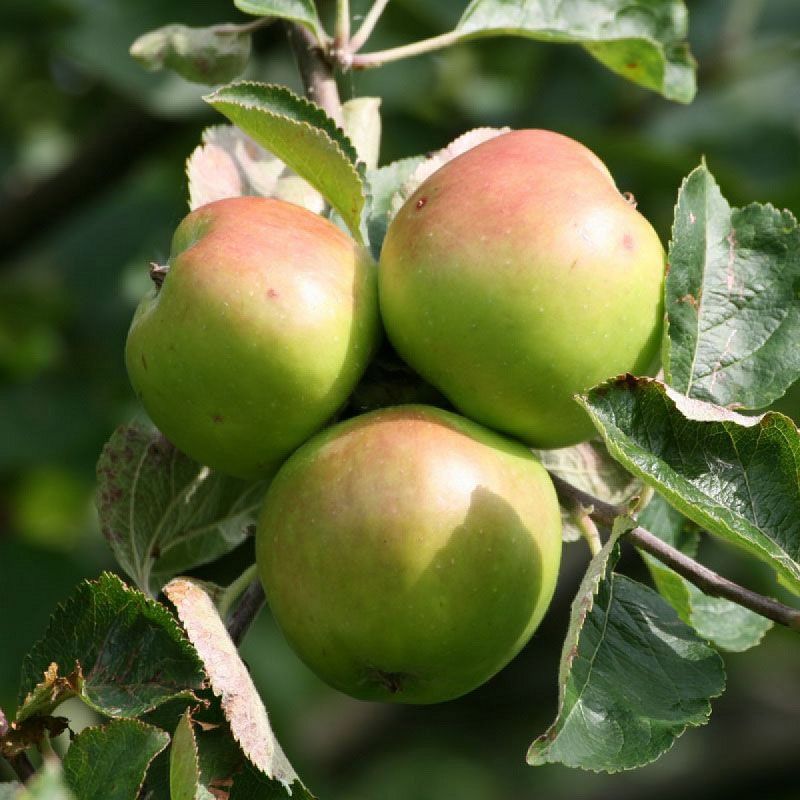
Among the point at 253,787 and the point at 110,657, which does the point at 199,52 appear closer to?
the point at 110,657

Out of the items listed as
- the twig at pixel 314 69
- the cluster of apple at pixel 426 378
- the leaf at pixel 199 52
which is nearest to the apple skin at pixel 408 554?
the cluster of apple at pixel 426 378

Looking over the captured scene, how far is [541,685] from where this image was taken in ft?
11.8

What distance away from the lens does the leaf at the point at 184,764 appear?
96 centimetres

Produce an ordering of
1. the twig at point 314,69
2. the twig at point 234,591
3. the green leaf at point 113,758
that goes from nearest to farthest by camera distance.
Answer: the green leaf at point 113,758 < the twig at point 234,591 < the twig at point 314,69

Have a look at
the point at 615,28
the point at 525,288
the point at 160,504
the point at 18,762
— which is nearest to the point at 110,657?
the point at 18,762

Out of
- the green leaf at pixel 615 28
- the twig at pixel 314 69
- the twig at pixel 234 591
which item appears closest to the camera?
the twig at pixel 234 591

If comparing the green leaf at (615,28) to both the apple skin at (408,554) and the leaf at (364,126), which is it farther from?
the apple skin at (408,554)

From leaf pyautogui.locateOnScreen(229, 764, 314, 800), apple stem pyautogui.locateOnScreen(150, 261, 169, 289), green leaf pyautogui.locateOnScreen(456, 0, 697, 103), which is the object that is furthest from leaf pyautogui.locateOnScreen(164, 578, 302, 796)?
green leaf pyautogui.locateOnScreen(456, 0, 697, 103)

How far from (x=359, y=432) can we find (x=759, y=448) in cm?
34

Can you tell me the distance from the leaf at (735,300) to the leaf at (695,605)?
0.19 m

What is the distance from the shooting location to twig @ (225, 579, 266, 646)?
1132 mm

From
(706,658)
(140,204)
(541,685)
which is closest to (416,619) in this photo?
(706,658)

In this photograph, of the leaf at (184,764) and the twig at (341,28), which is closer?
the leaf at (184,764)

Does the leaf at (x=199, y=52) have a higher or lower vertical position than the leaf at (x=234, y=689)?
higher
